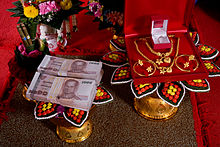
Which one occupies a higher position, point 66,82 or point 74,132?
point 66,82

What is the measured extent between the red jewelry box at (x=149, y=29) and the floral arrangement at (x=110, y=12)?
213 mm

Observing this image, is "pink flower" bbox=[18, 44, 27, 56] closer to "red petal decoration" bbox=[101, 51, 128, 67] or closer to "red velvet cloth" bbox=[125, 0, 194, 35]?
"red petal decoration" bbox=[101, 51, 128, 67]

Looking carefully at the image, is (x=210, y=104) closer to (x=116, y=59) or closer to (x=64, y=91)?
(x=116, y=59)

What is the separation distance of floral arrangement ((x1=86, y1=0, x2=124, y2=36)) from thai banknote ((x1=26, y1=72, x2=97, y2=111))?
63 cm

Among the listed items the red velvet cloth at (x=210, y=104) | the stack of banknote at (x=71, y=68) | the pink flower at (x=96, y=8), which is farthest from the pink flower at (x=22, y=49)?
the red velvet cloth at (x=210, y=104)

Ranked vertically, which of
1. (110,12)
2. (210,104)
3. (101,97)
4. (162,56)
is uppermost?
(110,12)

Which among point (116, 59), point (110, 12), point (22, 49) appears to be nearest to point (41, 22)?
point (22, 49)

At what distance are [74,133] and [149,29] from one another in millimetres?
828

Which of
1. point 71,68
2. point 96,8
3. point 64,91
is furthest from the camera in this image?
point 96,8

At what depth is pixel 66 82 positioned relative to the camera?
4.18 ft

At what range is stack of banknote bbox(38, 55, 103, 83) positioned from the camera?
131 cm

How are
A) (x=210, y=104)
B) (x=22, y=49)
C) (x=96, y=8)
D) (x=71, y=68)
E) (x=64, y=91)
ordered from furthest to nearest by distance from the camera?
(x=96, y=8) → (x=210, y=104) → (x=22, y=49) → (x=71, y=68) → (x=64, y=91)

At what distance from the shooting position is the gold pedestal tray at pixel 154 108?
149 cm

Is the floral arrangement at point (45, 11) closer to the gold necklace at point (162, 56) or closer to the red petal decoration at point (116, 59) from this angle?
the red petal decoration at point (116, 59)
